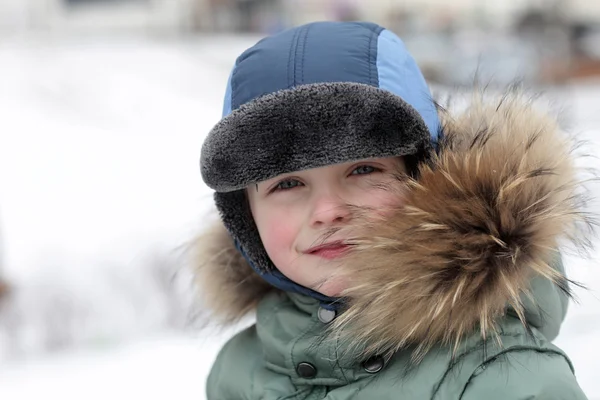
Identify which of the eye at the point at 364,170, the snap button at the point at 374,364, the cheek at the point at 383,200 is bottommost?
the snap button at the point at 374,364

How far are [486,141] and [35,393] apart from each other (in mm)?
1327

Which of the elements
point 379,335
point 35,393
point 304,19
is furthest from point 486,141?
point 304,19

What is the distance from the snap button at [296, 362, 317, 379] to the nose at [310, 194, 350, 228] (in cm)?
17

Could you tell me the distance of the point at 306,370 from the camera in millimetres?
853

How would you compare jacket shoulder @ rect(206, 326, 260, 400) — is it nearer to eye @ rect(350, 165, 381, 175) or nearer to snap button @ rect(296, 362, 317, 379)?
snap button @ rect(296, 362, 317, 379)

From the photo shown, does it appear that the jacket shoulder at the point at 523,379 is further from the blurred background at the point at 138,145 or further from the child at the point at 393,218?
the blurred background at the point at 138,145

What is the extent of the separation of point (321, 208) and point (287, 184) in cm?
7

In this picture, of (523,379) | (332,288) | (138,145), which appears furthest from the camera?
(138,145)

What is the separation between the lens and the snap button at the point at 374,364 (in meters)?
0.80

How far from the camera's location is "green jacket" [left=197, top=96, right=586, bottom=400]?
73 cm

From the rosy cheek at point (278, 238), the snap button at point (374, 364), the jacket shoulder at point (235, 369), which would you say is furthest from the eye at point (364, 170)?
the jacket shoulder at point (235, 369)

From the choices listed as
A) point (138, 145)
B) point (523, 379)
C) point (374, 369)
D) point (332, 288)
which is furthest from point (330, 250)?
point (138, 145)

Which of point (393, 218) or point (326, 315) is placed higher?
point (393, 218)

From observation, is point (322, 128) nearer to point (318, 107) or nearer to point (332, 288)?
point (318, 107)
